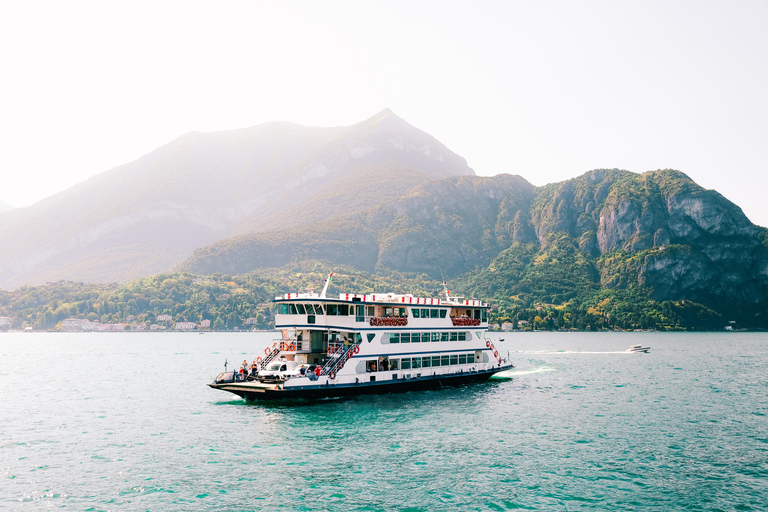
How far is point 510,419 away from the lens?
159 ft

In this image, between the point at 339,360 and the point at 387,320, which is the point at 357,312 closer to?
the point at 387,320

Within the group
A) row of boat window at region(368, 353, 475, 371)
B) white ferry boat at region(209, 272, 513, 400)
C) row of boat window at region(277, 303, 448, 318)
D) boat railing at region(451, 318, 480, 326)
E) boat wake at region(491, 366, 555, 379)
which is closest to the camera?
white ferry boat at region(209, 272, 513, 400)

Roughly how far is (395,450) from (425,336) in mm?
25962

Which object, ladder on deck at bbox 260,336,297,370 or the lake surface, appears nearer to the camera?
Answer: the lake surface

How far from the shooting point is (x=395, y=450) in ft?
122

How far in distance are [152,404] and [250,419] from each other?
58.3 feet

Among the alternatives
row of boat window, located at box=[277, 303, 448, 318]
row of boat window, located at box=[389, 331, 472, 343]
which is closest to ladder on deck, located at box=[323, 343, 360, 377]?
row of boat window, located at box=[277, 303, 448, 318]

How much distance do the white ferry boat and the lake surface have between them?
196 centimetres

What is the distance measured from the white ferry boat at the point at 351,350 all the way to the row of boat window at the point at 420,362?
99 millimetres

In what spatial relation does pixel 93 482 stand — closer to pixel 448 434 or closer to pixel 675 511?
pixel 448 434

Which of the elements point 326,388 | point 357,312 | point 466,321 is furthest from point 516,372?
point 326,388

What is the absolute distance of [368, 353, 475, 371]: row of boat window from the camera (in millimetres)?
57156

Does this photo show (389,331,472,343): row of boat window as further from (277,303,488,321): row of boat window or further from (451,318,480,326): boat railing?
(277,303,488,321): row of boat window

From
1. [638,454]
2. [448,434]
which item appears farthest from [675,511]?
[448,434]
